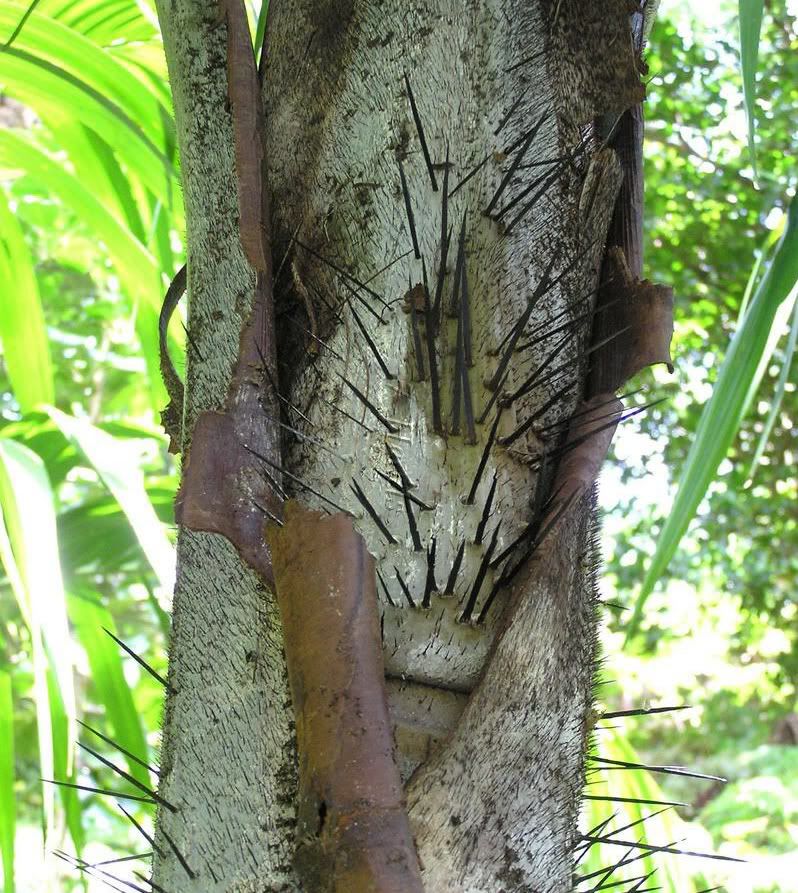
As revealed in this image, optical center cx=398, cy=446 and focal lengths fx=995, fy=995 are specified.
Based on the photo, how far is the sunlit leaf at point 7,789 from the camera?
3.43 feet

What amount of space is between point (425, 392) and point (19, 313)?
2.94 ft

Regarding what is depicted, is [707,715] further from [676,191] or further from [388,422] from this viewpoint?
[388,422]

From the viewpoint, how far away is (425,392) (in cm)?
47

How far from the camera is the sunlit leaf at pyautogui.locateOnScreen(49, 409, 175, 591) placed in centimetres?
91

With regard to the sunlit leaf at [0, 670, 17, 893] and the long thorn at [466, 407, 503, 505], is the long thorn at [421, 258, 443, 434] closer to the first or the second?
the long thorn at [466, 407, 503, 505]

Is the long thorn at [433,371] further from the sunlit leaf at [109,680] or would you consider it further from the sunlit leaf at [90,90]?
the sunlit leaf at [109,680]

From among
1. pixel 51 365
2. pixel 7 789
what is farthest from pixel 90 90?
pixel 7 789

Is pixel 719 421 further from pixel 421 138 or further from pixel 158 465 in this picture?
pixel 158 465

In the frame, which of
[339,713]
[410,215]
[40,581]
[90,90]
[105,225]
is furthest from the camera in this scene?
[105,225]

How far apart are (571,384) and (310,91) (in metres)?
0.22

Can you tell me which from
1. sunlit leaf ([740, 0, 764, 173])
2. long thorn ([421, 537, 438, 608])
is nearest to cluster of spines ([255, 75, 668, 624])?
long thorn ([421, 537, 438, 608])

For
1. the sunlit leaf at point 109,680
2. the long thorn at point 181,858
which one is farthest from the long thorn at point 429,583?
the sunlit leaf at point 109,680

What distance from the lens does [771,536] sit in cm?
308

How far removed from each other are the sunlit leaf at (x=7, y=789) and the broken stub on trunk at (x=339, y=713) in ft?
2.43
